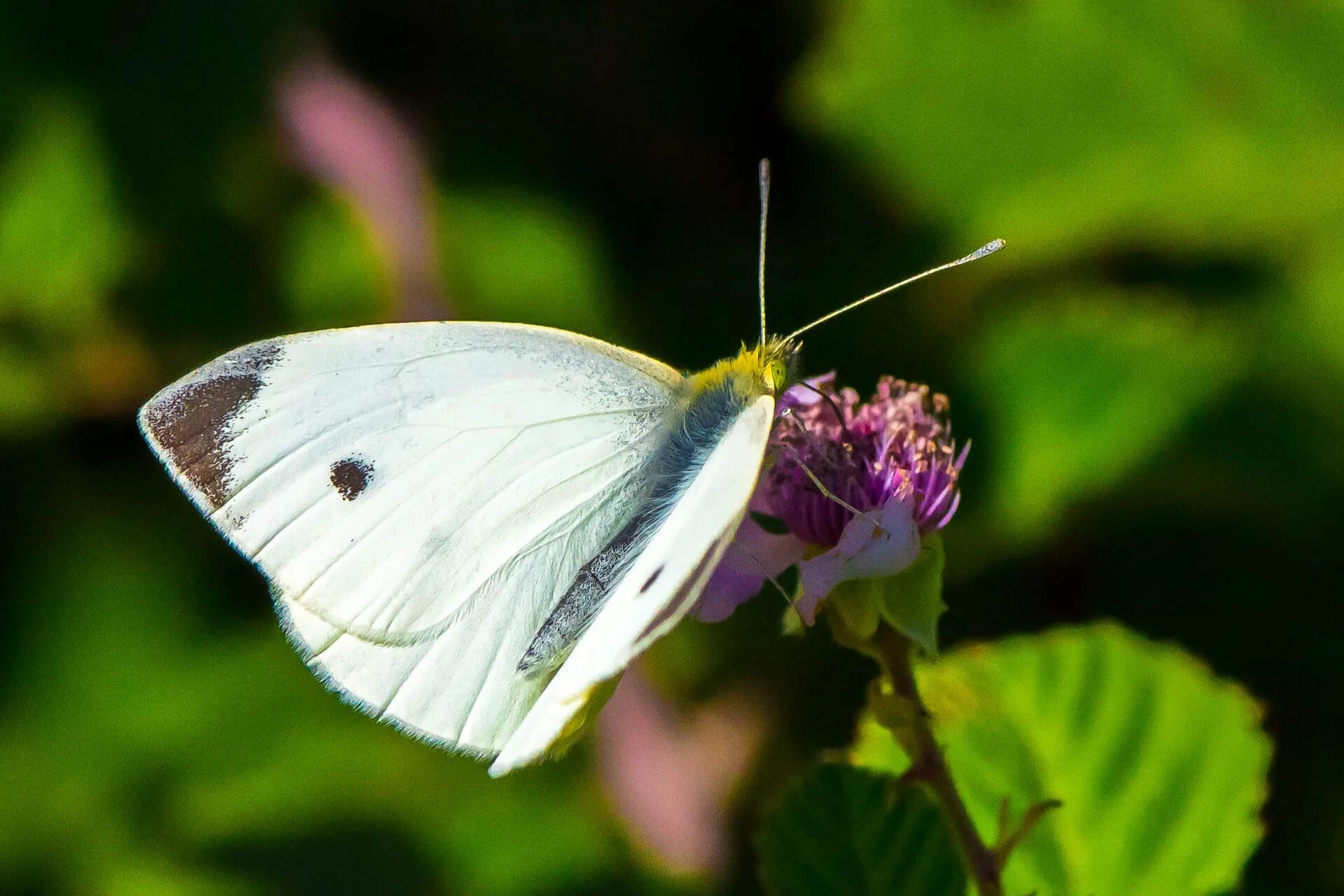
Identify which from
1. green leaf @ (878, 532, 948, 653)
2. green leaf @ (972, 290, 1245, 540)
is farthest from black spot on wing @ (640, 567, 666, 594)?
green leaf @ (972, 290, 1245, 540)

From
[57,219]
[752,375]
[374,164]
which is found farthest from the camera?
[374,164]

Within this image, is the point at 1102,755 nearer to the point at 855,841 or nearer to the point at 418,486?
the point at 855,841

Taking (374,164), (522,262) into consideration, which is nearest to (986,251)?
(522,262)

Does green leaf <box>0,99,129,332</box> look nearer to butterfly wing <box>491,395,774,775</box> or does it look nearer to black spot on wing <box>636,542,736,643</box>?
butterfly wing <box>491,395,774,775</box>

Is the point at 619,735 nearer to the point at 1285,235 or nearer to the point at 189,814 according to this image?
the point at 189,814

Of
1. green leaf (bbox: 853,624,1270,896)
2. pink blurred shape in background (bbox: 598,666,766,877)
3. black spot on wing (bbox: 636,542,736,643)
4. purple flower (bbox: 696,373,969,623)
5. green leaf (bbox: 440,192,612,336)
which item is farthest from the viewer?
green leaf (bbox: 440,192,612,336)

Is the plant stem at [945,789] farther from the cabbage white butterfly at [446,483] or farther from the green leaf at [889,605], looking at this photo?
the cabbage white butterfly at [446,483]

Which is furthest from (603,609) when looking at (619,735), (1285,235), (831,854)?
(1285,235)

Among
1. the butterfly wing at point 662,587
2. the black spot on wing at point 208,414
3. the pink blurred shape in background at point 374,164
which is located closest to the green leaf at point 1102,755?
the butterfly wing at point 662,587

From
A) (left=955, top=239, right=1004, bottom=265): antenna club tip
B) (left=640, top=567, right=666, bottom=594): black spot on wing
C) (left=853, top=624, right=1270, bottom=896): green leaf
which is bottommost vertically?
(left=853, top=624, right=1270, bottom=896): green leaf
